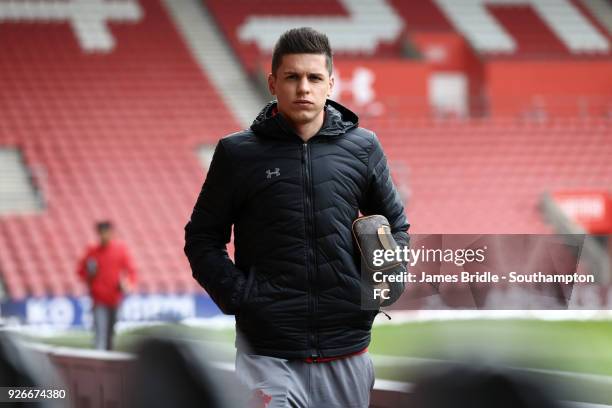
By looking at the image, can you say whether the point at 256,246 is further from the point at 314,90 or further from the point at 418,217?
the point at 418,217

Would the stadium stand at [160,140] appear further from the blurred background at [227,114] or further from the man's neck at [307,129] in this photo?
the man's neck at [307,129]

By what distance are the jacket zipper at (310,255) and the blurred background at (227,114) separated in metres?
8.61

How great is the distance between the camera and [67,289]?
44.8 ft

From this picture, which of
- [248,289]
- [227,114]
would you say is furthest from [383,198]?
[227,114]

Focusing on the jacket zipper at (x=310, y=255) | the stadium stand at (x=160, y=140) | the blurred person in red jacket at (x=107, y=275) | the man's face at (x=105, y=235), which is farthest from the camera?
the stadium stand at (x=160, y=140)

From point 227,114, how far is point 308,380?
15990 millimetres

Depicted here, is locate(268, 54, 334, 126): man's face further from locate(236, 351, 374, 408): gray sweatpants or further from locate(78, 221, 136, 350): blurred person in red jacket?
locate(78, 221, 136, 350): blurred person in red jacket

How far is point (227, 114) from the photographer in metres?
18.2

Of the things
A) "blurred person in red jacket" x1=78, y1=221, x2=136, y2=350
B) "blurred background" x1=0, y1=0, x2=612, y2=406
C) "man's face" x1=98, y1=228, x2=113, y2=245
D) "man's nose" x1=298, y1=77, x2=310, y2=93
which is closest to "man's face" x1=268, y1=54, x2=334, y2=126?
"man's nose" x1=298, y1=77, x2=310, y2=93

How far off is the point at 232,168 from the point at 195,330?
35cm

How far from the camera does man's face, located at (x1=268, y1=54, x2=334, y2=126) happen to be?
2371 millimetres

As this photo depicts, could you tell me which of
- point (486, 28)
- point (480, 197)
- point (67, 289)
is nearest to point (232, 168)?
point (67, 289)

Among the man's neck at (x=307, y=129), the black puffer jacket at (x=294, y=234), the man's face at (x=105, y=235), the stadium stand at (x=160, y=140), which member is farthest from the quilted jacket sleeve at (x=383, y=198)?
the stadium stand at (x=160, y=140)

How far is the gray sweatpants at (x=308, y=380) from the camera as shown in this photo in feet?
7.79
